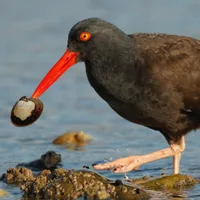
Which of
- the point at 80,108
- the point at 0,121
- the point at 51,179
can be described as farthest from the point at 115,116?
the point at 51,179

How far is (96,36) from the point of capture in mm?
9703

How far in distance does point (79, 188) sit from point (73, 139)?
239 centimetres

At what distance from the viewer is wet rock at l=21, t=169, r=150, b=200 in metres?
8.97

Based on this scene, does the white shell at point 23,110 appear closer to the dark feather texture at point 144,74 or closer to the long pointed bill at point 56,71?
the long pointed bill at point 56,71

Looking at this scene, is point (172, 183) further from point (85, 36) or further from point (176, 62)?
point (85, 36)

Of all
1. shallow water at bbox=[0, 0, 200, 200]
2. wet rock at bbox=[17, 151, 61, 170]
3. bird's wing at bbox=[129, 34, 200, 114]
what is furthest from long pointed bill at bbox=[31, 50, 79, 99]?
shallow water at bbox=[0, 0, 200, 200]

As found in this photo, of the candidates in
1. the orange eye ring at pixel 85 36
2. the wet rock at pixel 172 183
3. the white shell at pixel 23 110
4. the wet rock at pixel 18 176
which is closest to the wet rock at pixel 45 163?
the wet rock at pixel 18 176

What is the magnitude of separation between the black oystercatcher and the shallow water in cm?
72

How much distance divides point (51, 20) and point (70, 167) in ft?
16.2

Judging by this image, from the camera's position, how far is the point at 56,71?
9922 mm

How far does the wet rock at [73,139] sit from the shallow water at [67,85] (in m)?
0.11

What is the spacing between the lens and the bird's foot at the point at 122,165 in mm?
9773

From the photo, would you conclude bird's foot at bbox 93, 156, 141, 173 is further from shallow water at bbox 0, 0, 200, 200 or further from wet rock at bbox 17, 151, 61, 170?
wet rock at bbox 17, 151, 61, 170

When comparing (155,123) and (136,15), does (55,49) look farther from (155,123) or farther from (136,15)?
(155,123)
